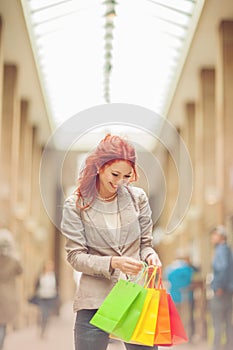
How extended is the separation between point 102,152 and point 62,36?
49.0ft

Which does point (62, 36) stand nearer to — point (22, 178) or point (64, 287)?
point (22, 178)

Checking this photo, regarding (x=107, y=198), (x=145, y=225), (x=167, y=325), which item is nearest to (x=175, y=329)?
(x=167, y=325)

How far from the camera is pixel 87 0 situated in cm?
1562

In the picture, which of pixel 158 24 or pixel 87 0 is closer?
pixel 87 0

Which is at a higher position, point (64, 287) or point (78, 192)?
point (64, 287)

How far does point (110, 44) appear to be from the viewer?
17.3 m

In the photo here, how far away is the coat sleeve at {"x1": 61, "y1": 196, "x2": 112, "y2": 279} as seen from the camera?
10.7 ft

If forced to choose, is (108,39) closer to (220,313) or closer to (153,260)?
(220,313)

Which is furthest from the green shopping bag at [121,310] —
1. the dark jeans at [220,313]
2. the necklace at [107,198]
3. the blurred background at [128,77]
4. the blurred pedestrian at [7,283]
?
the blurred background at [128,77]

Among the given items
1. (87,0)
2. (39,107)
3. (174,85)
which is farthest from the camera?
(39,107)

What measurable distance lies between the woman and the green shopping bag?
0.28 feet

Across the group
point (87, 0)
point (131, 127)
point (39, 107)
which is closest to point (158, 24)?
point (87, 0)

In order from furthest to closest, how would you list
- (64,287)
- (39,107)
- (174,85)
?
(64,287) < (39,107) < (174,85)

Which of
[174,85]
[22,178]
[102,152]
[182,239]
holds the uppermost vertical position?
[174,85]
